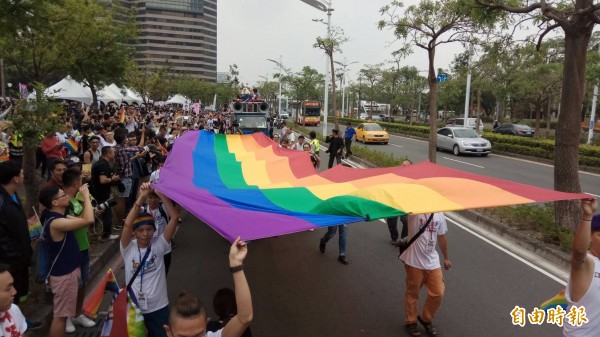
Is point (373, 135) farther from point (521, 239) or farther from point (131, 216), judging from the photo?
point (131, 216)

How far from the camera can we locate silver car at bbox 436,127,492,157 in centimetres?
2192

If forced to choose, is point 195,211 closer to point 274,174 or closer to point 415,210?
point 415,210

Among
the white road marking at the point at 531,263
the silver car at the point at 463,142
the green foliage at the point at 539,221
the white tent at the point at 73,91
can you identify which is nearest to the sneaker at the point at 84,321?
the white road marking at the point at 531,263

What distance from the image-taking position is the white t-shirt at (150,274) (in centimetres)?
353

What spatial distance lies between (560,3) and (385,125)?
3256 centimetres

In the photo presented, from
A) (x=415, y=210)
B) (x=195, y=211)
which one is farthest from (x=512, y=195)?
(x=195, y=211)

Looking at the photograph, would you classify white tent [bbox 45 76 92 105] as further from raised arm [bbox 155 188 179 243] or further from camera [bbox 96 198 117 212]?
raised arm [bbox 155 188 179 243]

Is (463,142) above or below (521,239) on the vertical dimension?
above

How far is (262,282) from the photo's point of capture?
19.4 feet

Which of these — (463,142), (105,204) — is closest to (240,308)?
(105,204)

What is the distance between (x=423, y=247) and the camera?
4.40 metres

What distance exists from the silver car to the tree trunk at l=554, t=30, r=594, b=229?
14.7 m

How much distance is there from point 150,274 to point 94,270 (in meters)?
2.97

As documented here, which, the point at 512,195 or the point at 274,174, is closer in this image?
the point at 512,195
